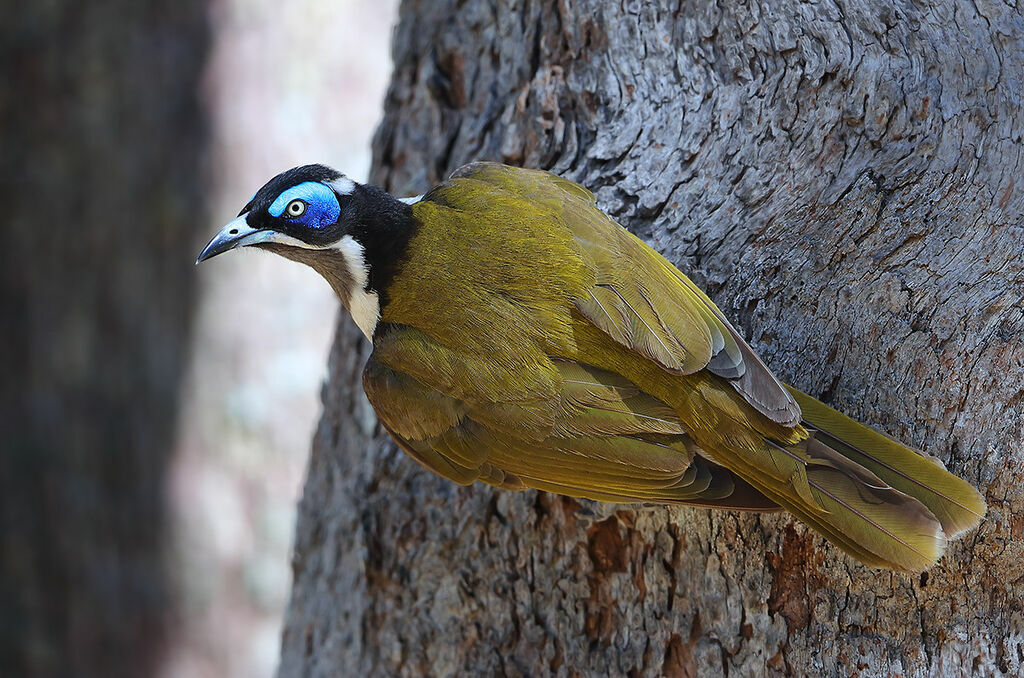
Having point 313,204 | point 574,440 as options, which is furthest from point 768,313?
point 313,204

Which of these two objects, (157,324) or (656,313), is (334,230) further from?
(157,324)

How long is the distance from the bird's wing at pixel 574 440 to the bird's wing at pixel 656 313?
12 cm

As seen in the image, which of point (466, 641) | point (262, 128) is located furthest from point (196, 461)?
point (466, 641)

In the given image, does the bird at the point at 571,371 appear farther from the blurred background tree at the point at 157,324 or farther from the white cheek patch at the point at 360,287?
the blurred background tree at the point at 157,324

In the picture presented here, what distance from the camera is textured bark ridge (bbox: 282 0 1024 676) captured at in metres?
1.99

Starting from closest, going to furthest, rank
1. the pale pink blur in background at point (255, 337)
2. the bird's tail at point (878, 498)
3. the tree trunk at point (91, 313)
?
the bird's tail at point (878, 498) < the pale pink blur in background at point (255, 337) < the tree trunk at point (91, 313)

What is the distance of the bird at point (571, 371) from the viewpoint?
1919 millimetres

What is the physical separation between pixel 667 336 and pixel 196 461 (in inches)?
141

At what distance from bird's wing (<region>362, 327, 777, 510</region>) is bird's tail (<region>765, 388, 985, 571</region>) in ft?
0.37

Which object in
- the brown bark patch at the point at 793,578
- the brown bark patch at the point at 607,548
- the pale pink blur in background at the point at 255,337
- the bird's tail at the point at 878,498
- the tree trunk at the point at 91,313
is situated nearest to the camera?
the bird's tail at the point at 878,498

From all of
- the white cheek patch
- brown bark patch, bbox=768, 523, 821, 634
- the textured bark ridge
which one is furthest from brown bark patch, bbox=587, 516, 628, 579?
the white cheek patch

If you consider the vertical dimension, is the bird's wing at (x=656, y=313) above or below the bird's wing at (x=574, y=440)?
above

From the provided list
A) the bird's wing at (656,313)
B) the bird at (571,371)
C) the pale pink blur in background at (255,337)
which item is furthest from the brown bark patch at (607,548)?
the pale pink blur in background at (255,337)

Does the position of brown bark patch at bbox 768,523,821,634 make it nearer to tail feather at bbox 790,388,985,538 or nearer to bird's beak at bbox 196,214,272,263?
tail feather at bbox 790,388,985,538
